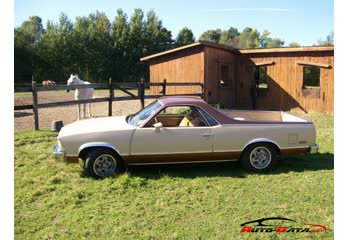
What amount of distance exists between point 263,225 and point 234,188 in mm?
1183

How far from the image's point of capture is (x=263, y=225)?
12.8 feet

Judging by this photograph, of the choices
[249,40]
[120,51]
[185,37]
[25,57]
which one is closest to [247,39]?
[249,40]

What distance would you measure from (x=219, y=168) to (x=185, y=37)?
5739 centimetres

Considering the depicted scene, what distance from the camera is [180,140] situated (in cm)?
556

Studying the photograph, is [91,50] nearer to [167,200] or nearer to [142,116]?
[142,116]

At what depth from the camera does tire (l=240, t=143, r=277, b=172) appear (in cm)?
587

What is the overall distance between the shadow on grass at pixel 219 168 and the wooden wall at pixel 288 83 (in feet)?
28.9

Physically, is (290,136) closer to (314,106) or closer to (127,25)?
(314,106)

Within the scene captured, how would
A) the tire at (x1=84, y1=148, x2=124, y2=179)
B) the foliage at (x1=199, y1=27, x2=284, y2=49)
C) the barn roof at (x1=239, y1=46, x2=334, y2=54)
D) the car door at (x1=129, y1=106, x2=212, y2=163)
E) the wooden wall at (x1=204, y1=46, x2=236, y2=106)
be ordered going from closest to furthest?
the tire at (x1=84, y1=148, x2=124, y2=179) → the car door at (x1=129, y1=106, x2=212, y2=163) → the barn roof at (x1=239, y1=46, x2=334, y2=54) → the wooden wall at (x1=204, y1=46, x2=236, y2=106) → the foliage at (x1=199, y1=27, x2=284, y2=49)

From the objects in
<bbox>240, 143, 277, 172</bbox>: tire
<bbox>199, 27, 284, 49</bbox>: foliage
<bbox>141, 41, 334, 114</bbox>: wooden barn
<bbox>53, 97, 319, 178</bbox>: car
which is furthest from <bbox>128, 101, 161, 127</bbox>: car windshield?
<bbox>199, 27, 284, 49</bbox>: foliage

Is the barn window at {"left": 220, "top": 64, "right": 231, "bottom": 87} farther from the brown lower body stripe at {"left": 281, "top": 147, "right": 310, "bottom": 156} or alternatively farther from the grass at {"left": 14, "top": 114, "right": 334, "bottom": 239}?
the brown lower body stripe at {"left": 281, "top": 147, "right": 310, "bottom": 156}

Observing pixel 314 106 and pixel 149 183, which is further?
pixel 314 106

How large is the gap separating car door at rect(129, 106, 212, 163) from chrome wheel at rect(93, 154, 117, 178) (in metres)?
0.31
